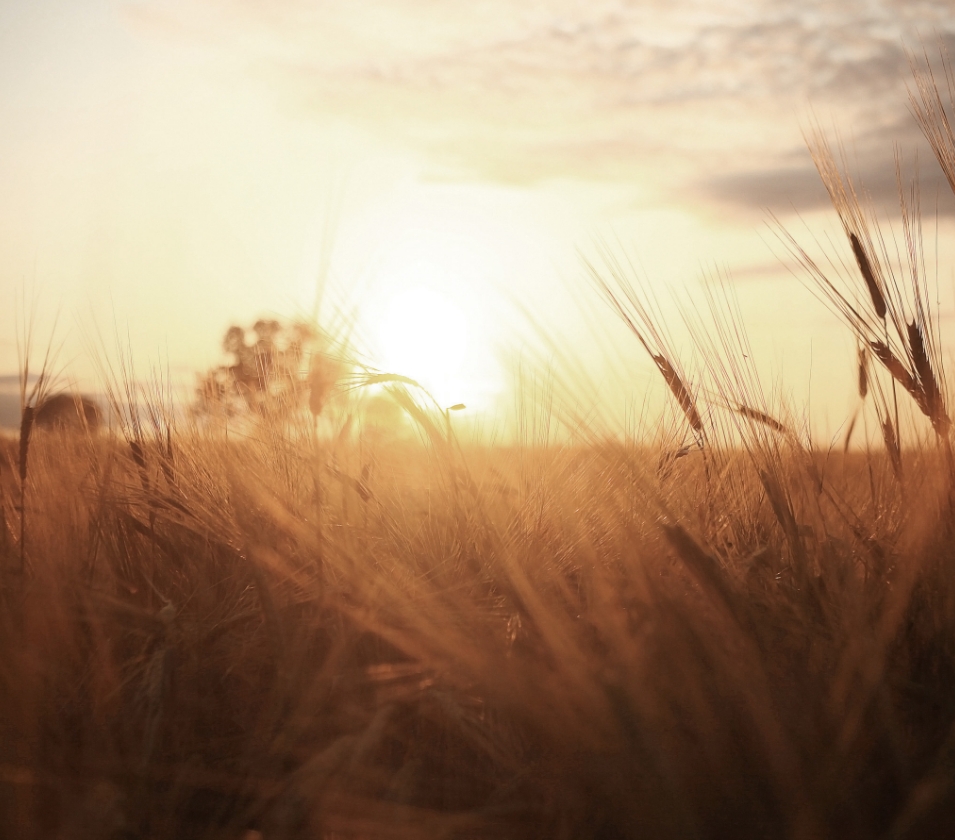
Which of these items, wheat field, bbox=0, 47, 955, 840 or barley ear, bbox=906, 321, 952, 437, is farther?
barley ear, bbox=906, 321, 952, 437

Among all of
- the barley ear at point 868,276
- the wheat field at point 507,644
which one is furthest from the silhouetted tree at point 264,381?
the barley ear at point 868,276

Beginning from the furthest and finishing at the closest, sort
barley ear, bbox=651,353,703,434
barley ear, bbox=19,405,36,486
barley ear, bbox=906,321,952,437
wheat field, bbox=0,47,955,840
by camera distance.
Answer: barley ear, bbox=19,405,36,486 → barley ear, bbox=651,353,703,434 → barley ear, bbox=906,321,952,437 → wheat field, bbox=0,47,955,840

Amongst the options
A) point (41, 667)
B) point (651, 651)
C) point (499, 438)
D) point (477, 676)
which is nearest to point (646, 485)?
point (651, 651)

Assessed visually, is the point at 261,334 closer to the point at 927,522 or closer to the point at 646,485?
the point at 646,485

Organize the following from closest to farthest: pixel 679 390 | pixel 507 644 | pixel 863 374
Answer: pixel 507 644 → pixel 679 390 → pixel 863 374

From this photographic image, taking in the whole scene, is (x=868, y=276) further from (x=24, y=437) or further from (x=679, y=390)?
(x=24, y=437)

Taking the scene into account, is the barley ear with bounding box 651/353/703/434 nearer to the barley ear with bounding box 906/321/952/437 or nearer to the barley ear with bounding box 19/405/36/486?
the barley ear with bounding box 906/321/952/437

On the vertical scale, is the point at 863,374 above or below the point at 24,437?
above

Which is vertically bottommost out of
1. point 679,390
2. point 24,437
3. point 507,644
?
point 507,644

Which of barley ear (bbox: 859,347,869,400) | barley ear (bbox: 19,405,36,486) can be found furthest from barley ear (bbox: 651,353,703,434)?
barley ear (bbox: 19,405,36,486)

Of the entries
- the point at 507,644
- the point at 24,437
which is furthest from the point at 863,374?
the point at 24,437

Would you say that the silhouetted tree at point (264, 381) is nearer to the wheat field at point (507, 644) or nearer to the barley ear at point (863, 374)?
the wheat field at point (507, 644)

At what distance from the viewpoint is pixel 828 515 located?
1824mm

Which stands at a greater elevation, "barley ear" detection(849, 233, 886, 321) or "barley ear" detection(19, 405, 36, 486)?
"barley ear" detection(849, 233, 886, 321)
